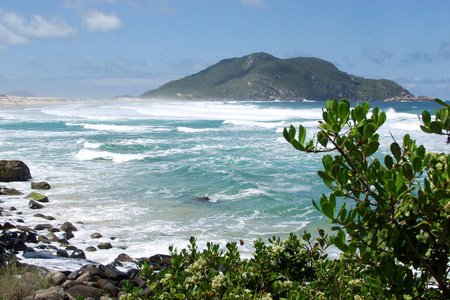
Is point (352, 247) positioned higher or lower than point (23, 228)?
higher

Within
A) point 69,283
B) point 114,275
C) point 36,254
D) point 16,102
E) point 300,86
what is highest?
point 300,86

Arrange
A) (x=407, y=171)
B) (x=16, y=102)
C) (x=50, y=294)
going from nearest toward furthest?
(x=407, y=171) → (x=50, y=294) → (x=16, y=102)

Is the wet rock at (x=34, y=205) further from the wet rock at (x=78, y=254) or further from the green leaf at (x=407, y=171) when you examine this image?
the green leaf at (x=407, y=171)

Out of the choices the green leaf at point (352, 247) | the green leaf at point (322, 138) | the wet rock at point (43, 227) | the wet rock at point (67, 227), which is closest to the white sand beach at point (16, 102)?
the wet rock at point (43, 227)

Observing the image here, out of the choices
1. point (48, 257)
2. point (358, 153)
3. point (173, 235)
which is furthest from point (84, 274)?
point (358, 153)

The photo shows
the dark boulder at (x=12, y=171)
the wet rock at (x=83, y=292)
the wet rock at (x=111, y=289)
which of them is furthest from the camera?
the dark boulder at (x=12, y=171)

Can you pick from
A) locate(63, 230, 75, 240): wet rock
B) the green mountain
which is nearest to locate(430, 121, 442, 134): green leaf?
locate(63, 230, 75, 240): wet rock

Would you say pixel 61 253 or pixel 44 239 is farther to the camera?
pixel 44 239

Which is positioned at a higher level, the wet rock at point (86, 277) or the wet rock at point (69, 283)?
the wet rock at point (69, 283)

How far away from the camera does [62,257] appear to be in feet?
23.4

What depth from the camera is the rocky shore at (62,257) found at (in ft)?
16.4

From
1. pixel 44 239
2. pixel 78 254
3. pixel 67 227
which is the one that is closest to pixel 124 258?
pixel 78 254

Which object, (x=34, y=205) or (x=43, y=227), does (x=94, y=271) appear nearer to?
(x=43, y=227)

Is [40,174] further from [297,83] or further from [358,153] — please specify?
[297,83]
